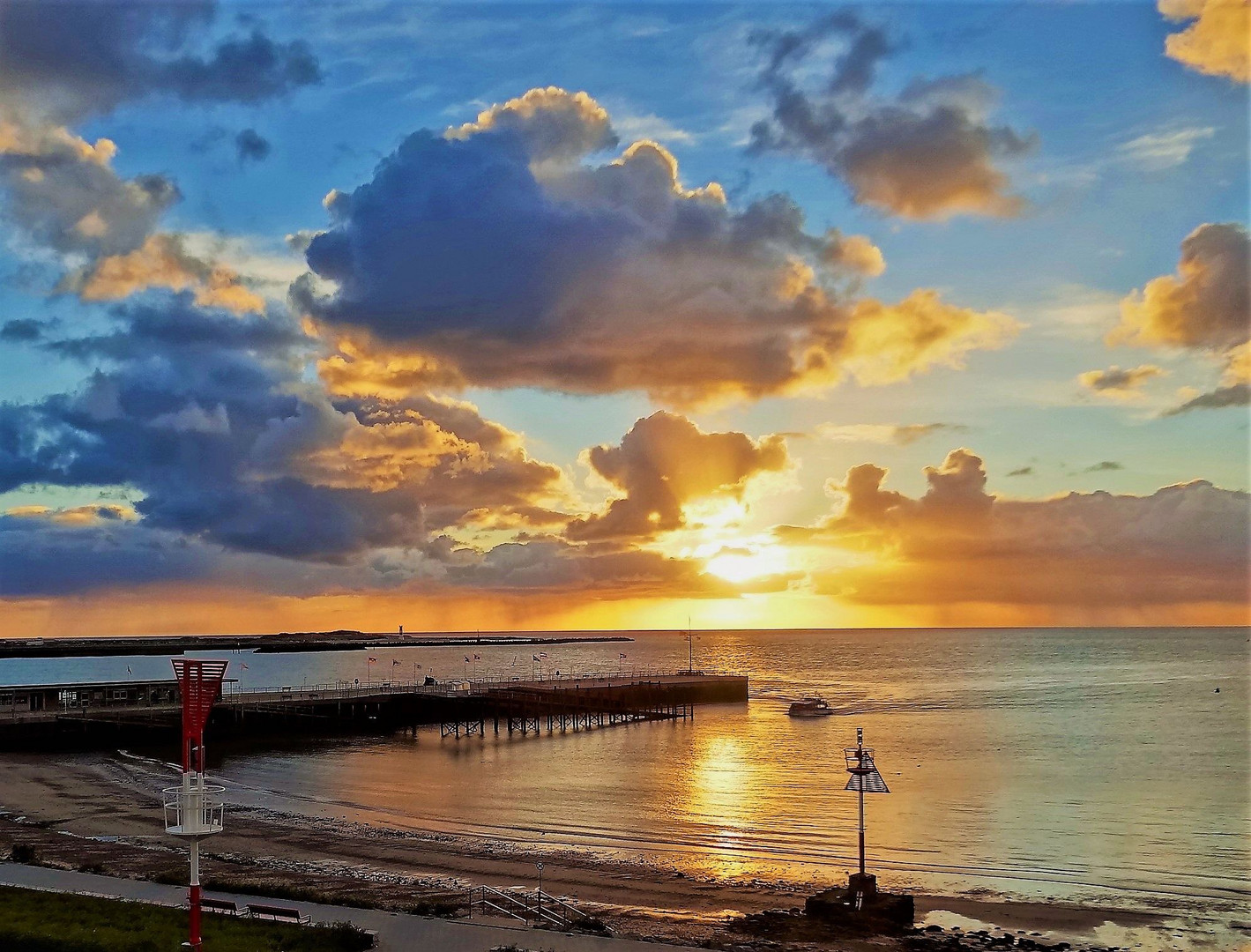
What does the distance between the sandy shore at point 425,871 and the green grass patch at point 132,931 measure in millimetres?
7408

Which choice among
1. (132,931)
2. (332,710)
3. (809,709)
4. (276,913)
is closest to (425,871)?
(276,913)

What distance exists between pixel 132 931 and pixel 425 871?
1825 centimetres

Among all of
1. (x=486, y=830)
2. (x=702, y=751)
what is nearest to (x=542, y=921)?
(x=486, y=830)

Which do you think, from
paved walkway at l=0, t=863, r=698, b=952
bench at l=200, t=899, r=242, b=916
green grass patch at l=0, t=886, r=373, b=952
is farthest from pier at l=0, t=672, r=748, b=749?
green grass patch at l=0, t=886, r=373, b=952

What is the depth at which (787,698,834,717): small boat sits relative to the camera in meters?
115

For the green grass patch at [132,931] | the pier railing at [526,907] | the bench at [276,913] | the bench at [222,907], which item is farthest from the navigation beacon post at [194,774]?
the pier railing at [526,907]

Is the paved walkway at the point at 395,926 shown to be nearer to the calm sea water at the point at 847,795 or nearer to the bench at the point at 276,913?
the bench at the point at 276,913

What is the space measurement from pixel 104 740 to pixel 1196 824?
249 ft

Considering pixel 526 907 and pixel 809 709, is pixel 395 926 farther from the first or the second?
pixel 809 709

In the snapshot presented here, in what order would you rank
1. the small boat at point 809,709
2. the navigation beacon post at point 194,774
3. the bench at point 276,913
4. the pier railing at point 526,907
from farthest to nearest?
the small boat at point 809,709, the pier railing at point 526,907, the bench at point 276,913, the navigation beacon post at point 194,774

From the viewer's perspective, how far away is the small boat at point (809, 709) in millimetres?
114875

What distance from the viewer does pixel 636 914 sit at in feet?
111

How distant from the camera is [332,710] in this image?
96.8 metres

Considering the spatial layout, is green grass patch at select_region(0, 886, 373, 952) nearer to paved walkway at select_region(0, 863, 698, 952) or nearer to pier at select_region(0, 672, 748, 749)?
paved walkway at select_region(0, 863, 698, 952)
